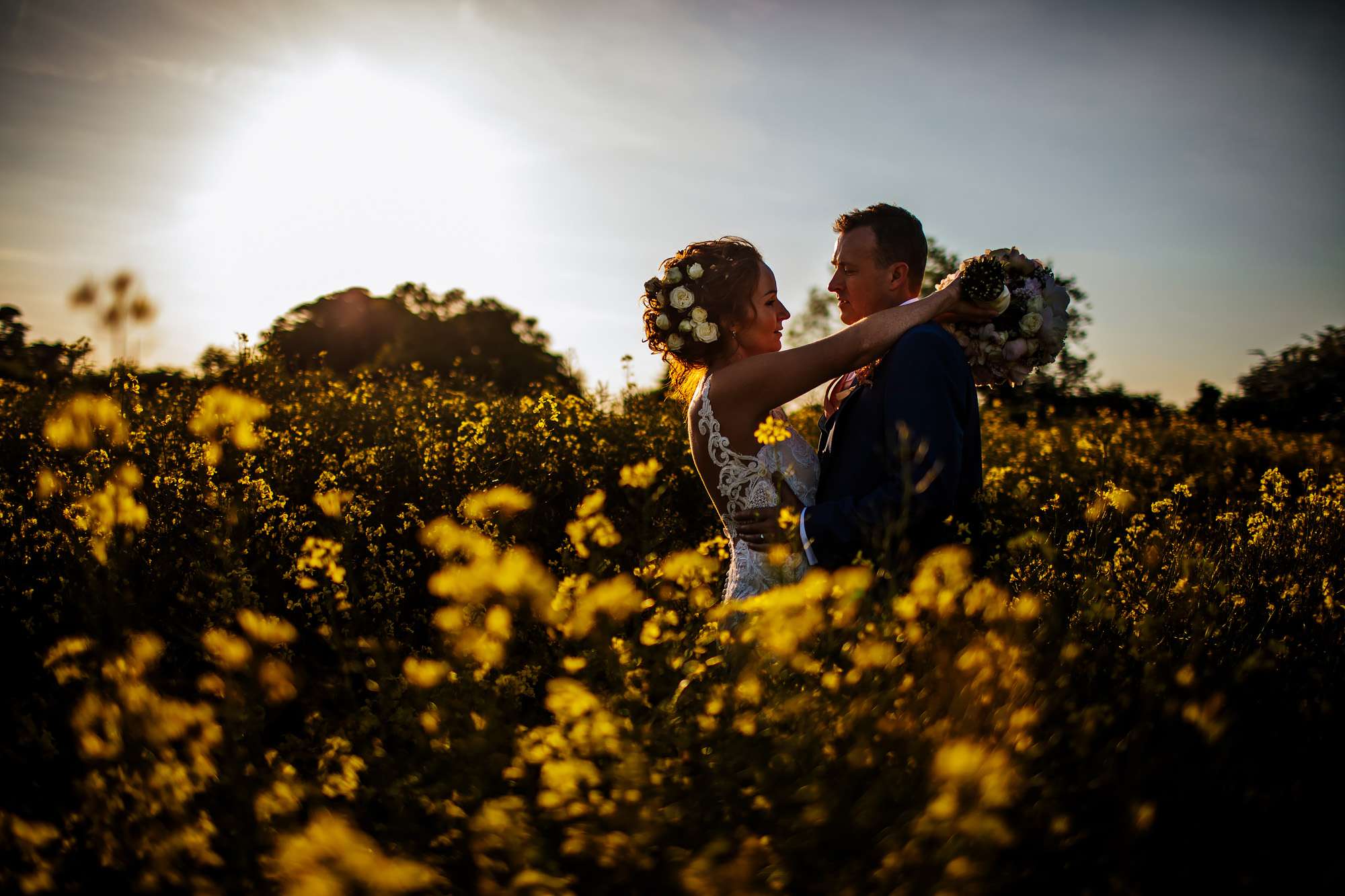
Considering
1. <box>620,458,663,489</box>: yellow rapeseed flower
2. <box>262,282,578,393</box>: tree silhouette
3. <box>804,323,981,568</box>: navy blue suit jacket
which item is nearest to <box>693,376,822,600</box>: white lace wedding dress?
<box>804,323,981,568</box>: navy blue suit jacket

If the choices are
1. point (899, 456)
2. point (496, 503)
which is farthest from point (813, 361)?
point (496, 503)

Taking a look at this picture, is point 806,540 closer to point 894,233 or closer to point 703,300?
point 703,300

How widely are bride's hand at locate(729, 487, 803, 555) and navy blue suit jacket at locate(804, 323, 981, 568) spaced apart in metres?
0.07

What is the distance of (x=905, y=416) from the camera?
8.00 feet

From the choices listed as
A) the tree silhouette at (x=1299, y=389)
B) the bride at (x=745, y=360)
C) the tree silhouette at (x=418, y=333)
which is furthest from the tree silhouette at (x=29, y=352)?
the tree silhouette at (x=1299, y=389)

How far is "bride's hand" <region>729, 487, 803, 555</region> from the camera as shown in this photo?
2.45 meters

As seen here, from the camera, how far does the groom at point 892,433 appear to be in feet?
7.72

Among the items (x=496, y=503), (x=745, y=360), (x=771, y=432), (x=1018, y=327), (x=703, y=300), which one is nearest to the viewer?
(x=771, y=432)

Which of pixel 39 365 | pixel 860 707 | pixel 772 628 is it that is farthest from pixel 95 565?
pixel 39 365

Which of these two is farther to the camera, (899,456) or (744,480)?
(744,480)

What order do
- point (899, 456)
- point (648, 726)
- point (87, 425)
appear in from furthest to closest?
point (87, 425) < point (899, 456) < point (648, 726)

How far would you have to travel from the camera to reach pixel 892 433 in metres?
2.43

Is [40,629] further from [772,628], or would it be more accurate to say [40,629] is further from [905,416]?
[905,416]

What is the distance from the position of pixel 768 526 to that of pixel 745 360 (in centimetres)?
60
